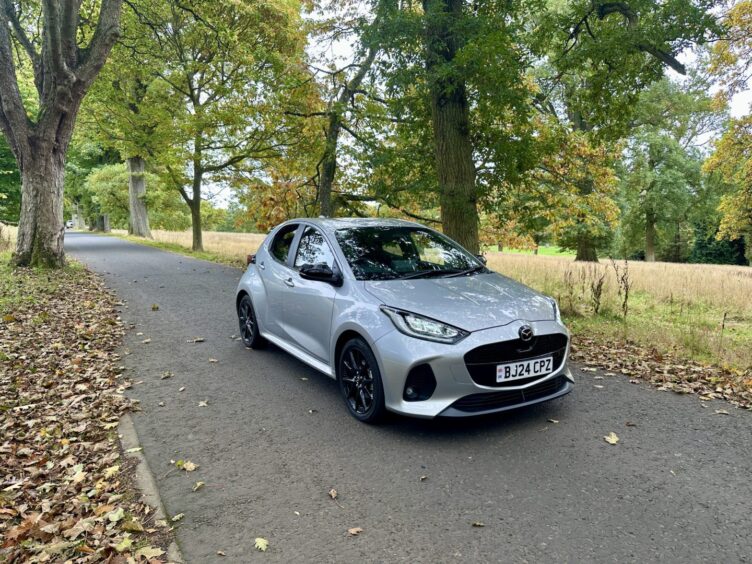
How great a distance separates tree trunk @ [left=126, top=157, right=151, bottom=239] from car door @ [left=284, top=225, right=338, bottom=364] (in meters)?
30.1

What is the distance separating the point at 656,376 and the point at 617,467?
2.43m

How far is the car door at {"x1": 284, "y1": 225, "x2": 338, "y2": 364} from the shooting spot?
4.52m

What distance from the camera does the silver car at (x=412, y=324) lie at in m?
3.58

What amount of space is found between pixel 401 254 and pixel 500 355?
1687 millimetres

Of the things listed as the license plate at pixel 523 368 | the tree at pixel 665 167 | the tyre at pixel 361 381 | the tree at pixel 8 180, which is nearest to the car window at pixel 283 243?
the tyre at pixel 361 381

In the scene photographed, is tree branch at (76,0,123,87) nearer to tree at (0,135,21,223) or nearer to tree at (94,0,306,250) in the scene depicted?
tree at (94,0,306,250)

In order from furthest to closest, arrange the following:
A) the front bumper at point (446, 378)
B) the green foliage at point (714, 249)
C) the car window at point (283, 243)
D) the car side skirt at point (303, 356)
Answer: the green foliage at point (714, 249)
the car window at point (283, 243)
the car side skirt at point (303, 356)
the front bumper at point (446, 378)

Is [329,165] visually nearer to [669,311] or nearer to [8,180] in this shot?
[669,311]

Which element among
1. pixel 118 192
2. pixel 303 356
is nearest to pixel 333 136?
pixel 303 356

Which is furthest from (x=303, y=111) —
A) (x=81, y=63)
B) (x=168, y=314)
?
(x=168, y=314)

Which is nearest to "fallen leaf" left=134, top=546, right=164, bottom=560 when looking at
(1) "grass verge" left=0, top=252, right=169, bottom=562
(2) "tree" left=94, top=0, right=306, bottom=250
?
(1) "grass verge" left=0, top=252, right=169, bottom=562

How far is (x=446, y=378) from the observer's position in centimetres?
353

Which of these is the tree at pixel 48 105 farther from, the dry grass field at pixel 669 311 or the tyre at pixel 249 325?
the dry grass field at pixel 669 311

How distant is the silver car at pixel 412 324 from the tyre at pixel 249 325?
882 mm
